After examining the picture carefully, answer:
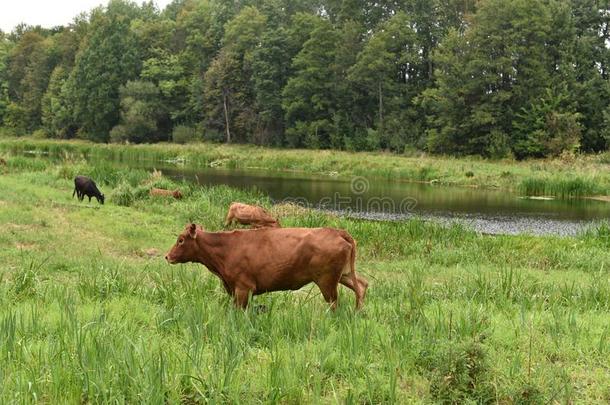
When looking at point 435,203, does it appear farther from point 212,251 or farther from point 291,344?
point 291,344

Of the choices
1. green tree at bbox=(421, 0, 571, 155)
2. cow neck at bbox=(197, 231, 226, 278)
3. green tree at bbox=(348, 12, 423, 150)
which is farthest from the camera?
green tree at bbox=(348, 12, 423, 150)

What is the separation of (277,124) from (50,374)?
64.9 metres

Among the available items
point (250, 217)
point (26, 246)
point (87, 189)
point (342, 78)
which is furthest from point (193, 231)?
point (342, 78)

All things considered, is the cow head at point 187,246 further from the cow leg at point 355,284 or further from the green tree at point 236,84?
the green tree at point 236,84

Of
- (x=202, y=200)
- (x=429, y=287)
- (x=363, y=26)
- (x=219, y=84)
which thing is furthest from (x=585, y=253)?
(x=219, y=84)

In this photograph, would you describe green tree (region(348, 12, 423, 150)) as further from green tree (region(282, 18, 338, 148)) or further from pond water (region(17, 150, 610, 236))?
pond water (region(17, 150, 610, 236))

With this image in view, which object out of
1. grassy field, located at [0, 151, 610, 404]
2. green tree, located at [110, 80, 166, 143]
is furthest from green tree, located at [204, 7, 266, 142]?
grassy field, located at [0, 151, 610, 404]

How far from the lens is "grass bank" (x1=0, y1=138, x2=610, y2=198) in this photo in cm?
3266

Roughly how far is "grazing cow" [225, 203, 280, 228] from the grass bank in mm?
20233

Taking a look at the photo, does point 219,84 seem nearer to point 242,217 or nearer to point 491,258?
point 242,217

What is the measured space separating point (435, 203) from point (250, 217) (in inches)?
536

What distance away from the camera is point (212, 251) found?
7742 mm

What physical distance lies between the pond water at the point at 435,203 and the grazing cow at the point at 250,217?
5.56 metres

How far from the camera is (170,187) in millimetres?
23484
